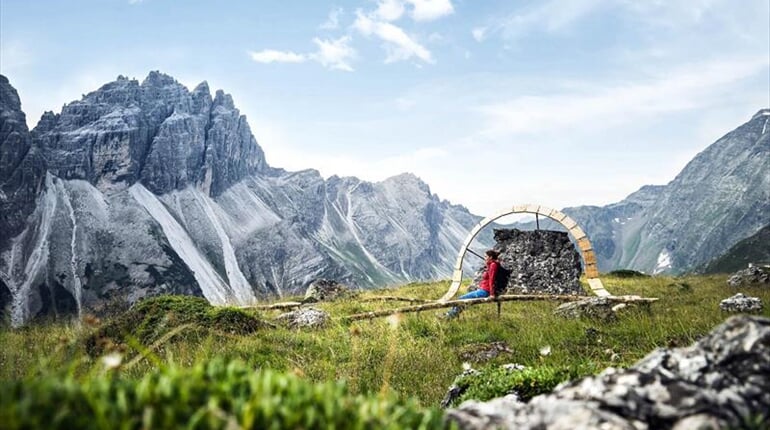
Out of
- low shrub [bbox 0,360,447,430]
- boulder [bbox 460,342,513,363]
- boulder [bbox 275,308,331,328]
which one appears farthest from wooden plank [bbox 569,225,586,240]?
low shrub [bbox 0,360,447,430]

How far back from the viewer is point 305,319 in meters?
15.8

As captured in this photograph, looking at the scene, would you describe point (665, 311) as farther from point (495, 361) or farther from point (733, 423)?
point (733, 423)

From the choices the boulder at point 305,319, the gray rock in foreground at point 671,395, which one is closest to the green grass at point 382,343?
the boulder at point 305,319

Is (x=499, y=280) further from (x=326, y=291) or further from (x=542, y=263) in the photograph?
(x=326, y=291)

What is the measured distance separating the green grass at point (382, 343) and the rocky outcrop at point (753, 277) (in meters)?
8.83

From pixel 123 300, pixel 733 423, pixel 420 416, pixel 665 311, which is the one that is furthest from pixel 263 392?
pixel 123 300

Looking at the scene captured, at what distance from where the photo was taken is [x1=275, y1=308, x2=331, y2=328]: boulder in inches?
609

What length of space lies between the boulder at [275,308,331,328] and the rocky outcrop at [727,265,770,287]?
19.3m

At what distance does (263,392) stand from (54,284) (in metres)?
235

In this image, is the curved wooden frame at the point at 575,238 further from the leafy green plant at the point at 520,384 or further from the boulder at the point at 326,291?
the leafy green plant at the point at 520,384

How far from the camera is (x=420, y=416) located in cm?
279

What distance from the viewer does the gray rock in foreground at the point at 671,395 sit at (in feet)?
9.25

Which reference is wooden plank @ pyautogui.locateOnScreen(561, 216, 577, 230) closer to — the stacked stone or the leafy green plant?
the stacked stone

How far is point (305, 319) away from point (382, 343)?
15.8ft
